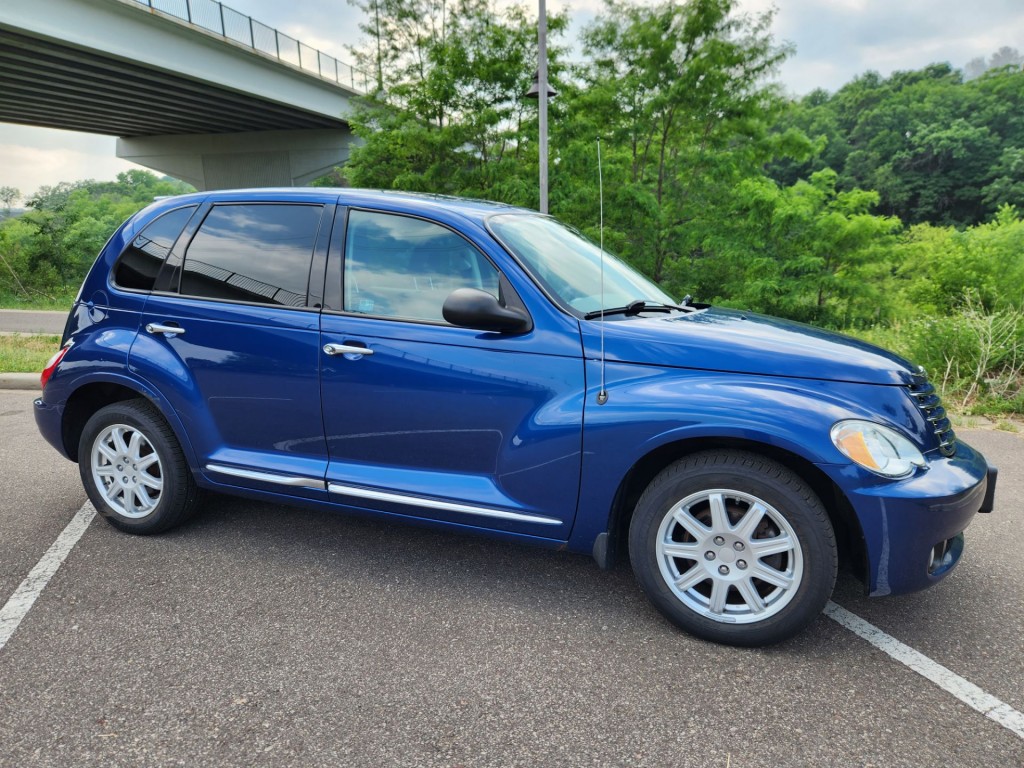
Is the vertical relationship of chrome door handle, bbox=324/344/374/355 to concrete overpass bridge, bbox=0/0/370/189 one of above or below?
below

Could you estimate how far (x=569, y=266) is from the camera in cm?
325

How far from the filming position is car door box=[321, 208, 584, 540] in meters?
2.81

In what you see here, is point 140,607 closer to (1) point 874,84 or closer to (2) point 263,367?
(2) point 263,367

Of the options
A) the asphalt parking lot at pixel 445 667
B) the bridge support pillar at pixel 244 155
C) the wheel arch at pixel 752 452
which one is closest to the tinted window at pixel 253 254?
the asphalt parking lot at pixel 445 667

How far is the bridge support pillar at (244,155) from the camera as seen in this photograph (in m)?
34.0

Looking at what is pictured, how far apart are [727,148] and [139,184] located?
2871 inches

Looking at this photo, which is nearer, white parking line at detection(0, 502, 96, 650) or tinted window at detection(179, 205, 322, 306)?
white parking line at detection(0, 502, 96, 650)

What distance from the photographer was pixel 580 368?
2.78 metres

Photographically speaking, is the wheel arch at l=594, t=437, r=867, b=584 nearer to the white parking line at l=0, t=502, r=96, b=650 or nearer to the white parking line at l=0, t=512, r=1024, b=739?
the white parking line at l=0, t=512, r=1024, b=739

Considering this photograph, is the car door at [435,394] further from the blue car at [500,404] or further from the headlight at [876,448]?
the headlight at [876,448]

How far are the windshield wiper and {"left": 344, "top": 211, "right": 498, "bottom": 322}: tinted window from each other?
1.47 ft

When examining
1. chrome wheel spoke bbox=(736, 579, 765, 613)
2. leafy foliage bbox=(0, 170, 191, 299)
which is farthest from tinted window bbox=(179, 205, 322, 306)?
leafy foliage bbox=(0, 170, 191, 299)

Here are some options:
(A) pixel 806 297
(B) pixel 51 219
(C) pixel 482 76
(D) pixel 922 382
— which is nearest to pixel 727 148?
(A) pixel 806 297

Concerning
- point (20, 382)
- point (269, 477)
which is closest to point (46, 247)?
point (20, 382)
